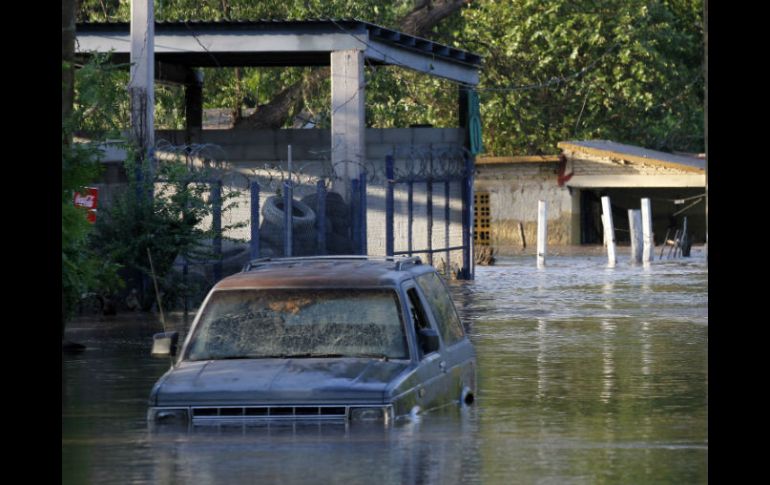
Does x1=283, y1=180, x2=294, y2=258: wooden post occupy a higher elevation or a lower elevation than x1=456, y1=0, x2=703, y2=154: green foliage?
lower

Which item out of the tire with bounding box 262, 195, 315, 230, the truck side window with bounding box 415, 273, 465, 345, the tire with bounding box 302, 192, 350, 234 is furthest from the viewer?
the tire with bounding box 302, 192, 350, 234

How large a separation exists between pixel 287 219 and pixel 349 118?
17.7ft

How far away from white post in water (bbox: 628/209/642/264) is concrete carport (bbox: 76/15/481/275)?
7.53m

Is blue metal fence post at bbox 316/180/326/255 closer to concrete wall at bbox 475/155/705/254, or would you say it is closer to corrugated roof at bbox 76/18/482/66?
corrugated roof at bbox 76/18/482/66

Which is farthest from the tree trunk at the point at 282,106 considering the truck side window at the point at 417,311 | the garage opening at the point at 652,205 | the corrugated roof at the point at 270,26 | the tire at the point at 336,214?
the truck side window at the point at 417,311

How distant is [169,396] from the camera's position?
11.5 meters

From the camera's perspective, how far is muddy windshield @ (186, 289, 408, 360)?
Answer: 1220cm

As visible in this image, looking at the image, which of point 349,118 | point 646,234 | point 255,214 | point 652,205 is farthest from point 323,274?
point 652,205

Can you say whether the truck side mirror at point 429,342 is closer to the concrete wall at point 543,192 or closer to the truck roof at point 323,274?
the truck roof at point 323,274

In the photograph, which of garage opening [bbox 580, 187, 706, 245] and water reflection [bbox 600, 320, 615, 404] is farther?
garage opening [bbox 580, 187, 706, 245]

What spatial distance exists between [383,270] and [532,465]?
7.58 ft

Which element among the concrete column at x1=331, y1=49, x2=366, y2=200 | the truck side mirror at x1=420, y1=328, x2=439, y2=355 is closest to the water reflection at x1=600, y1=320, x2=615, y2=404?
the truck side mirror at x1=420, y1=328, x2=439, y2=355
